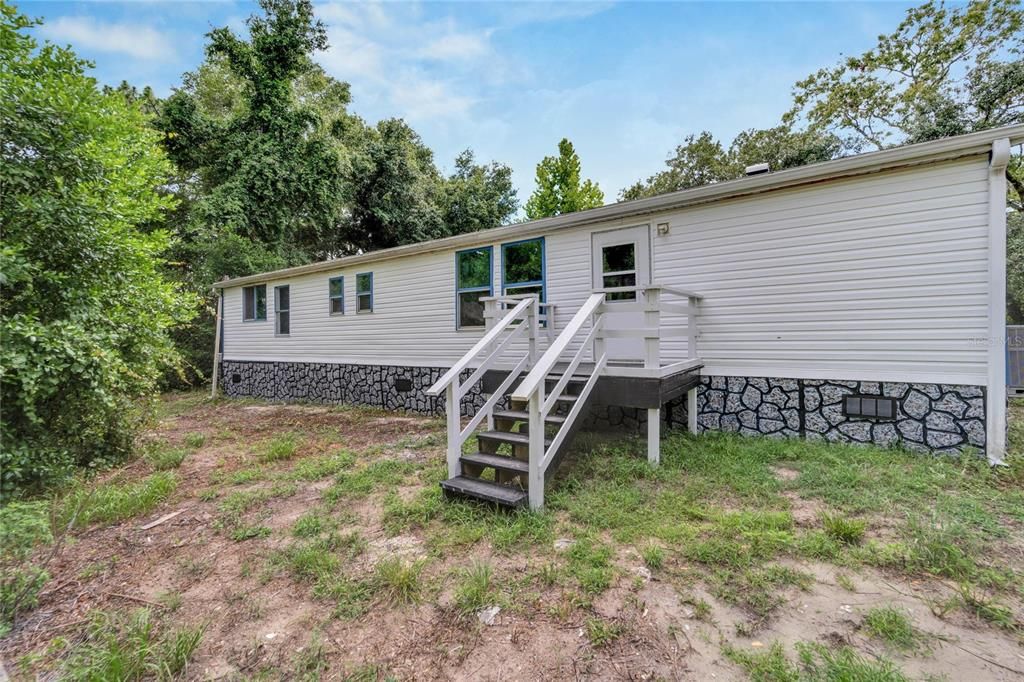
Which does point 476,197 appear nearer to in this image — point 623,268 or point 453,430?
point 623,268

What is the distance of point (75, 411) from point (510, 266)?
217 inches

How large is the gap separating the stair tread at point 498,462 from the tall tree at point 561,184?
777 inches

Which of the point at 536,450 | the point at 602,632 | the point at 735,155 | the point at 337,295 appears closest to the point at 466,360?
the point at 536,450

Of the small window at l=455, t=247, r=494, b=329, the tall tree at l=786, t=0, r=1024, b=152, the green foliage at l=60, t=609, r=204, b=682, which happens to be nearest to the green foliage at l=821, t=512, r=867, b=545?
the green foliage at l=60, t=609, r=204, b=682

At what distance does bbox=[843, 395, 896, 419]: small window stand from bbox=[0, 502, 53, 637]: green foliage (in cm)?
673

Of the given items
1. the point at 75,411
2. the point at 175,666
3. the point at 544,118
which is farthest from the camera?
the point at 544,118

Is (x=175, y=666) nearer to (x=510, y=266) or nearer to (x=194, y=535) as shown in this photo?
(x=194, y=535)

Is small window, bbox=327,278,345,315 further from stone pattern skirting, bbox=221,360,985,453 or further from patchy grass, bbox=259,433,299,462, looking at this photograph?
stone pattern skirting, bbox=221,360,985,453

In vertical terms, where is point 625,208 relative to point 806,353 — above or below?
above

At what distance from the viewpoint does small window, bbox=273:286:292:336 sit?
408 inches

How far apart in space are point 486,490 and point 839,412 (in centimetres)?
404

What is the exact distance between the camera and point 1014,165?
34.5 ft

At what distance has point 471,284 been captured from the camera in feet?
24.0

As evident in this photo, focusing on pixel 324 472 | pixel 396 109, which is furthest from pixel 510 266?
pixel 396 109
